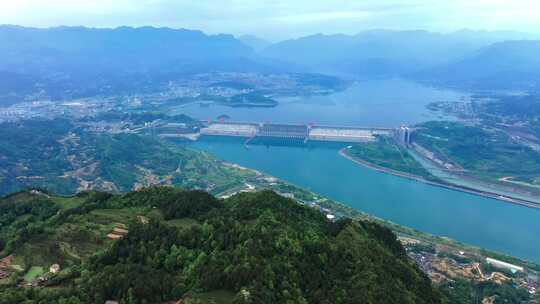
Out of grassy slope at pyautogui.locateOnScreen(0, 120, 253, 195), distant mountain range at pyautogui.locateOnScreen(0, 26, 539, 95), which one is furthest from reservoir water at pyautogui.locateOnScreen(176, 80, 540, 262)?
distant mountain range at pyautogui.locateOnScreen(0, 26, 539, 95)

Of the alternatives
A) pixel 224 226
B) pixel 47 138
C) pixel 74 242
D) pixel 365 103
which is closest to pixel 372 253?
pixel 224 226

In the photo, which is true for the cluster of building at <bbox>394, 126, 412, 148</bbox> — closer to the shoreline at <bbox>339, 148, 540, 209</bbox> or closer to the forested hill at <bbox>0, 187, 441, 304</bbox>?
the shoreline at <bbox>339, 148, 540, 209</bbox>

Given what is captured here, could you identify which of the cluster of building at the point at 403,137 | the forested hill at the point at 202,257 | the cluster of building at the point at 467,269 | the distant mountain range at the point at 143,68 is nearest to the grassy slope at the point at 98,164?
the cluster of building at the point at 467,269

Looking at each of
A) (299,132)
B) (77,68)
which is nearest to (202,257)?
(299,132)

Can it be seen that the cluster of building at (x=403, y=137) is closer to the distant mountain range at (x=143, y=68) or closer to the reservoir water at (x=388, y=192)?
the reservoir water at (x=388, y=192)

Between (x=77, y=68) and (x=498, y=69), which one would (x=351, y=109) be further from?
(x=77, y=68)

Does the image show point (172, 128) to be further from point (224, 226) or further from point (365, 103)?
point (224, 226)
